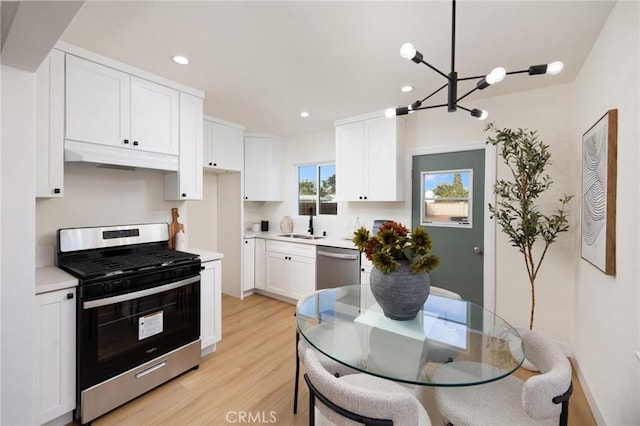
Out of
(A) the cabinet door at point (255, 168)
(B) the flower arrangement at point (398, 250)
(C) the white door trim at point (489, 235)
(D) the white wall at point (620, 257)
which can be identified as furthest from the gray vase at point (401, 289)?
(A) the cabinet door at point (255, 168)

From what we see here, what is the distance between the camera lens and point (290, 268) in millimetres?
3992

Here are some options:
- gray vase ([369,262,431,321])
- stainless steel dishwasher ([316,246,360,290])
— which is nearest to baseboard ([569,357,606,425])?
gray vase ([369,262,431,321])

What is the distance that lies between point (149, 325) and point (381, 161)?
2.79 meters

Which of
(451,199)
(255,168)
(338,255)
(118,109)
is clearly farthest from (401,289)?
(255,168)

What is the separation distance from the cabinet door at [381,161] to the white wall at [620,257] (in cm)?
169

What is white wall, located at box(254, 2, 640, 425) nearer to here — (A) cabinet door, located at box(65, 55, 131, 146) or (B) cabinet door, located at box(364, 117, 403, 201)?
(B) cabinet door, located at box(364, 117, 403, 201)

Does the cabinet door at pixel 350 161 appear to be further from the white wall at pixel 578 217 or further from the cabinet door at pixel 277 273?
the cabinet door at pixel 277 273

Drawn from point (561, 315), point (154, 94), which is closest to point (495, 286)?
point (561, 315)

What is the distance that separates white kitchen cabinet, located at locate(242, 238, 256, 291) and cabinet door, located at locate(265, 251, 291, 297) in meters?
0.25

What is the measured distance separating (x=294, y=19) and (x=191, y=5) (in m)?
0.59

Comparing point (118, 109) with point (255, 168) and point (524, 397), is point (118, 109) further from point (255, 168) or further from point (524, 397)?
point (524, 397)

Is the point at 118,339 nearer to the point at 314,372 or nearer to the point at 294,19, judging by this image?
the point at 314,372

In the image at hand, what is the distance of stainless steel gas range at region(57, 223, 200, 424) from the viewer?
5.94 ft

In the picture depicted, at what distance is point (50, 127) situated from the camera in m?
1.98
